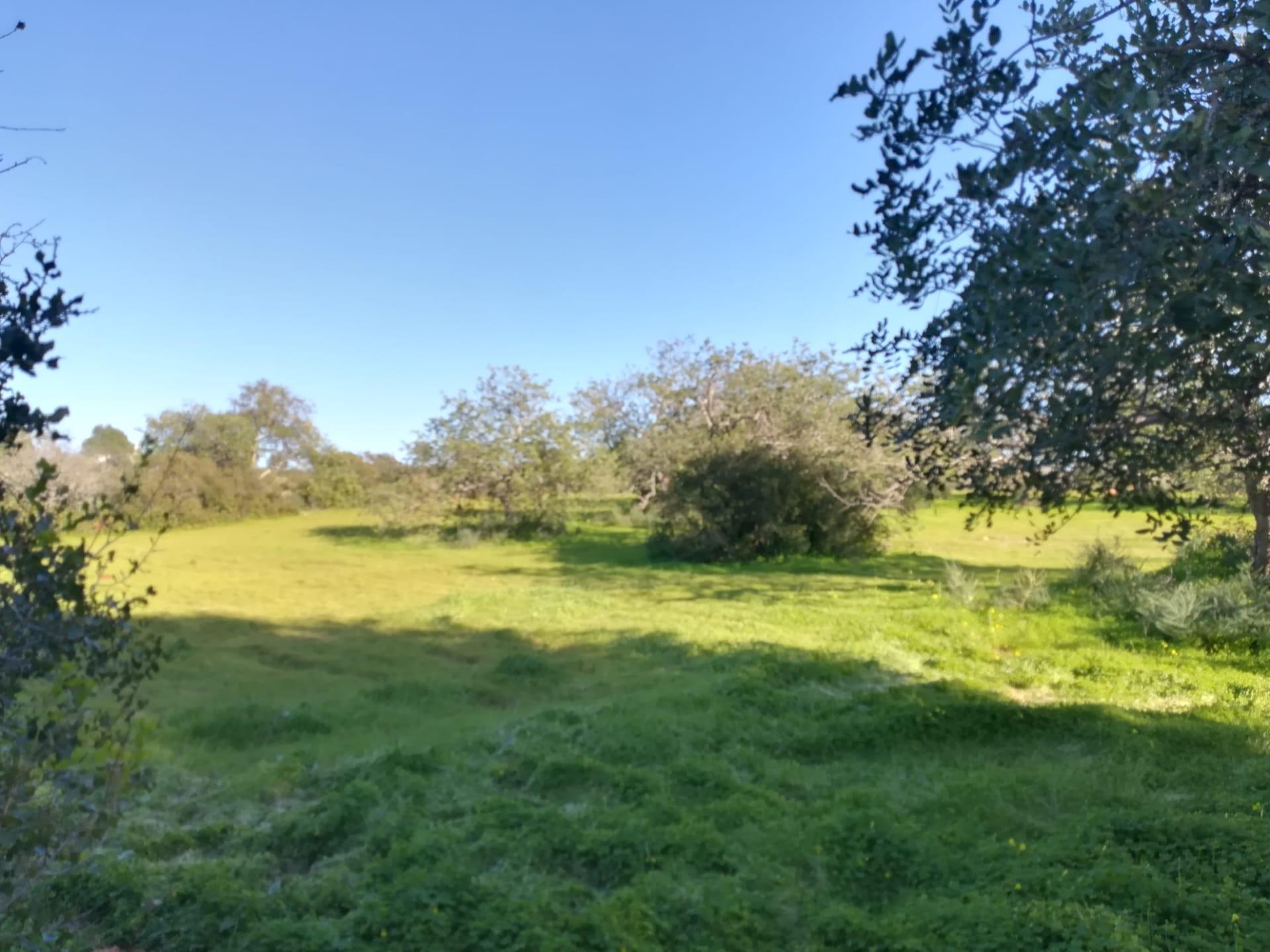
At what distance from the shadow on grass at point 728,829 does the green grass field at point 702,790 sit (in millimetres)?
21

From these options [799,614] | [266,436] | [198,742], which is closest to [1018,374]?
[198,742]

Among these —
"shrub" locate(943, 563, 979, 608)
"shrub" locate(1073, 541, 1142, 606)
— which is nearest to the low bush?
"shrub" locate(1073, 541, 1142, 606)

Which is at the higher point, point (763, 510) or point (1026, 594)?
point (763, 510)

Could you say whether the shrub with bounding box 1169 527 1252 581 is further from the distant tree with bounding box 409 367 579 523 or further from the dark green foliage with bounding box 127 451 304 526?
the dark green foliage with bounding box 127 451 304 526

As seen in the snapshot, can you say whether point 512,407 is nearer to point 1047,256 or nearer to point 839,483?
point 839,483

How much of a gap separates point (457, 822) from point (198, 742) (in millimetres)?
3450

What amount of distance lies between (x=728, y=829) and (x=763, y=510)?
56.9 ft

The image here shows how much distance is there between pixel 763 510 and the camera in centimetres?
2298

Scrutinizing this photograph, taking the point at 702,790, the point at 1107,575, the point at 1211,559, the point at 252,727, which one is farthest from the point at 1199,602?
the point at 252,727

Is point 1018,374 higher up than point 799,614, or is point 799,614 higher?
point 1018,374

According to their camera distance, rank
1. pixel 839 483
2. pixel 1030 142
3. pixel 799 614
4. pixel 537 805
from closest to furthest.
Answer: pixel 1030 142
pixel 537 805
pixel 799 614
pixel 839 483

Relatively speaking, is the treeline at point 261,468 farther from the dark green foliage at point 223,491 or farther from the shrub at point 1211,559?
the shrub at point 1211,559

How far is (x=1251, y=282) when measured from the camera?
10.7 ft

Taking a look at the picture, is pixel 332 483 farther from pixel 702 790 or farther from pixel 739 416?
pixel 702 790
